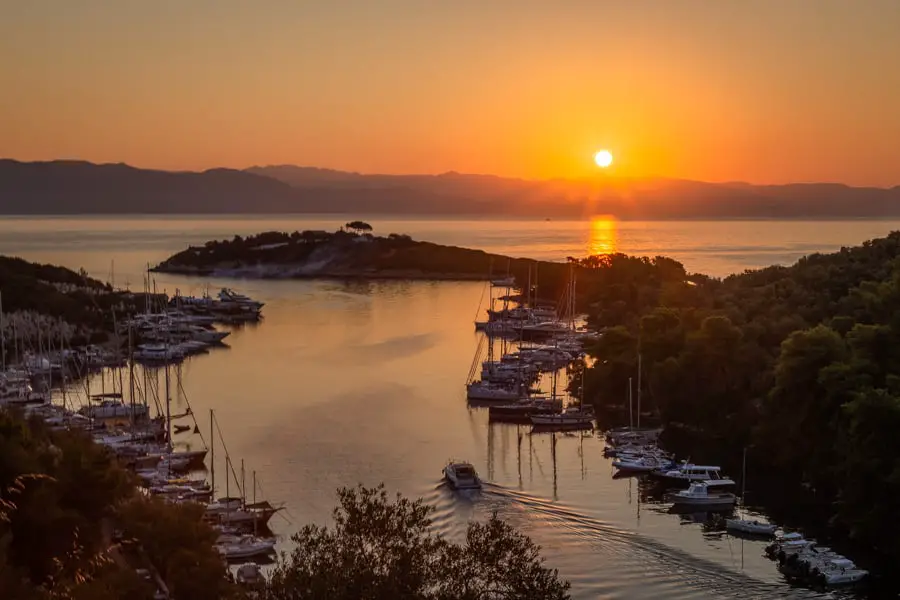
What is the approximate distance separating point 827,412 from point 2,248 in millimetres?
131440

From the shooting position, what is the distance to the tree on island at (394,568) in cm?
822

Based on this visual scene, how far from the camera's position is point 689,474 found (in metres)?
23.4

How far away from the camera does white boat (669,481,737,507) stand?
21.5 m

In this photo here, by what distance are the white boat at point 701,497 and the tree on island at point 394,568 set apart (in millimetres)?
12957

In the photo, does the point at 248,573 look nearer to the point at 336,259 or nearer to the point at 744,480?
the point at 744,480

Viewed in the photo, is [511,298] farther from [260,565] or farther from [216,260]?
[260,565]

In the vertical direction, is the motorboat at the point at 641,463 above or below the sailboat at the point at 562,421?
below

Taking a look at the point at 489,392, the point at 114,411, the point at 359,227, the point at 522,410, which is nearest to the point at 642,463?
the point at 522,410

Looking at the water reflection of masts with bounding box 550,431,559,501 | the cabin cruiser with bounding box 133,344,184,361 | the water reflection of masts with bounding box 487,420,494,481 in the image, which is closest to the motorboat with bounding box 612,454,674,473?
the water reflection of masts with bounding box 550,431,559,501

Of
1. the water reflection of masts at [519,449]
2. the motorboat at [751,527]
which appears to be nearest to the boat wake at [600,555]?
the water reflection of masts at [519,449]

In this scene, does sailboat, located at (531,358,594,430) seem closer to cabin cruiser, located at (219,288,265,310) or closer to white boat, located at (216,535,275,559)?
white boat, located at (216,535,275,559)

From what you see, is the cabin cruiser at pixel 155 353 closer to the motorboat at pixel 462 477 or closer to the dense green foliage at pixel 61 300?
the dense green foliage at pixel 61 300

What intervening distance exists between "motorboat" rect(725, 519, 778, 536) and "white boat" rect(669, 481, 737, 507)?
1.16 meters

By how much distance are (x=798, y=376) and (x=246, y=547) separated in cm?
1306
